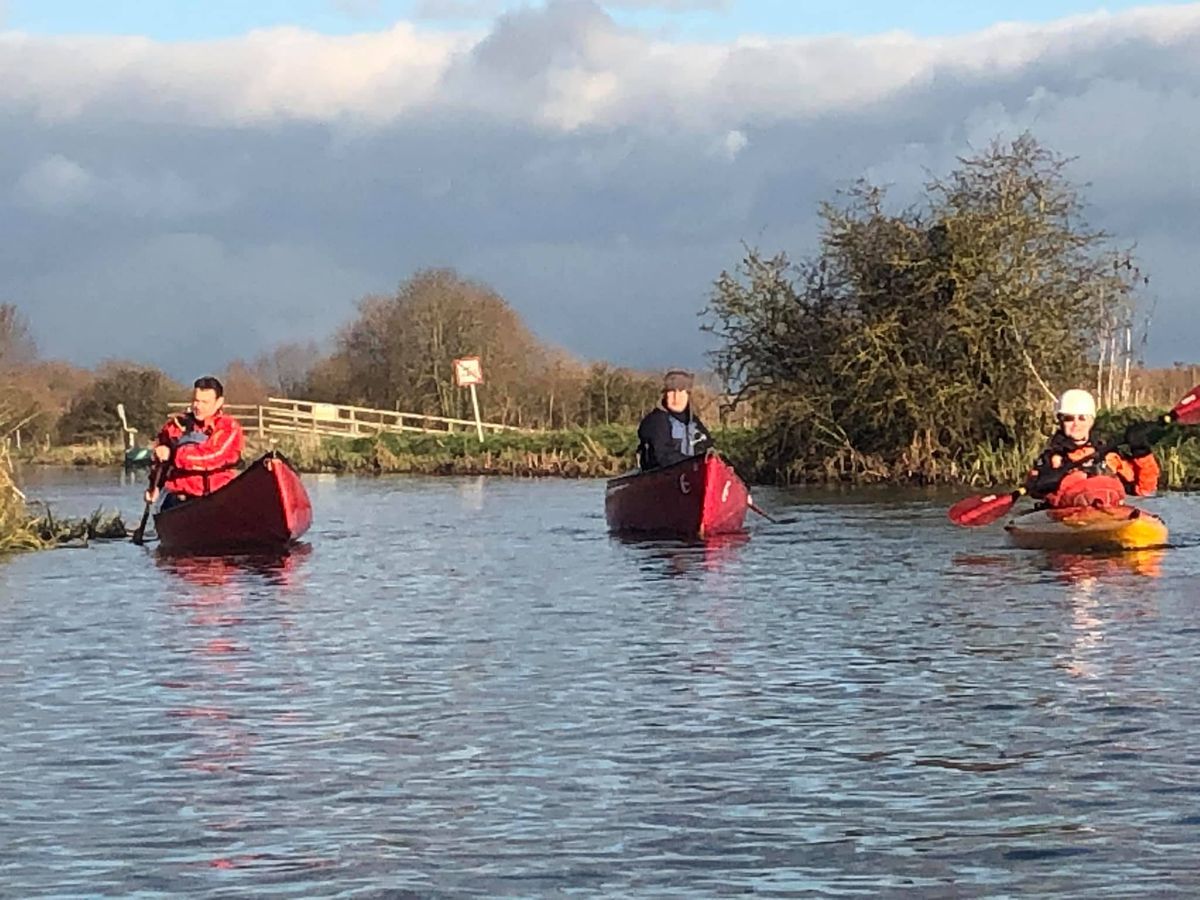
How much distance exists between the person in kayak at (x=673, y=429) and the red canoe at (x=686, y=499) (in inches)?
14.3

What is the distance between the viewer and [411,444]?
49.6 meters

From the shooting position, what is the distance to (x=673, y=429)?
22.4 metres

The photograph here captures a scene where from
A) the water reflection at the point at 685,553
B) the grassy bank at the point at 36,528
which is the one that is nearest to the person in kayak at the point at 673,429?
the water reflection at the point at 685,553

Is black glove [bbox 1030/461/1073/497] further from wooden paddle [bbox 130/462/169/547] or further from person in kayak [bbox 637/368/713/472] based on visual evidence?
wooden paddle [bbox 130/462/169/547]

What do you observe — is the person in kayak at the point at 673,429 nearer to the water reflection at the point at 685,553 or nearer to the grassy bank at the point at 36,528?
the water reflection at the point at 685,553

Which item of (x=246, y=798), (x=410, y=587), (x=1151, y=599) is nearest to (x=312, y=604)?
(x=410, y=587)

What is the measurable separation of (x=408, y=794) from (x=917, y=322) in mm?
26277

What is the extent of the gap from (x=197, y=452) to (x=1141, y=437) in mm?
8583

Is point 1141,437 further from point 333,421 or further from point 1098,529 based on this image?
point 333,421

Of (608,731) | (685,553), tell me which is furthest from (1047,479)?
(608,731)

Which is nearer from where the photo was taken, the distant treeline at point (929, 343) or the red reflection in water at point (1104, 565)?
the red reflection in water at point (1104, 565)

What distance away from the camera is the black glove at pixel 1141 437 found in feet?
62.7

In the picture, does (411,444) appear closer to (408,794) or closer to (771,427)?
(771,427)

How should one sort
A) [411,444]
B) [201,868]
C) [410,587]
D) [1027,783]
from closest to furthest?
[201,868] → [1027,783] → [410,587] → [411,444]
